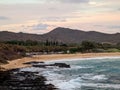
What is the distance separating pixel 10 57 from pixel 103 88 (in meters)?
50.5

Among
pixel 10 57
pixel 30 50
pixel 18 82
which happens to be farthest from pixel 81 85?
pixel 30 50

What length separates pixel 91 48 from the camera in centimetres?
13200

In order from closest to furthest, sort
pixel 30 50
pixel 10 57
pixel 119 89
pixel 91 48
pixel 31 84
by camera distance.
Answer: pixel 119 89 → pixel 31 84 → pixel 10 57 → pixel 30 50 → pixel 91 48

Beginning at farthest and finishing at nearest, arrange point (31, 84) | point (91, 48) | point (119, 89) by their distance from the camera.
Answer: point (91, 48)
point (31, 84)
point (119, 89)

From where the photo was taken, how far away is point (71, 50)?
125 meters

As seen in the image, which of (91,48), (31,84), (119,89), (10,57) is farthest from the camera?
(91,48)

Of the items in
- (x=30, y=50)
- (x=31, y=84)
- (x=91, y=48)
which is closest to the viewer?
(x=31, y=84)

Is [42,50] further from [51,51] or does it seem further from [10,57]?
[10,57]

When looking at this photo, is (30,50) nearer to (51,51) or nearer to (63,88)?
(51,51)

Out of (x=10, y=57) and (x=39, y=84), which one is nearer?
→ (x=39, y=84)

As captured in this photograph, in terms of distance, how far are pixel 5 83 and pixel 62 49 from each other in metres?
90.9

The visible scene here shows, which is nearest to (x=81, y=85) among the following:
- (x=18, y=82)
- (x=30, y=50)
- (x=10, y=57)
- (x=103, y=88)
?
(x=103, y=88)

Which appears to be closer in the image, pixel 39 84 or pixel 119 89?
pixel 119 89

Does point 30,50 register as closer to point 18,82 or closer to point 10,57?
point 10,57
